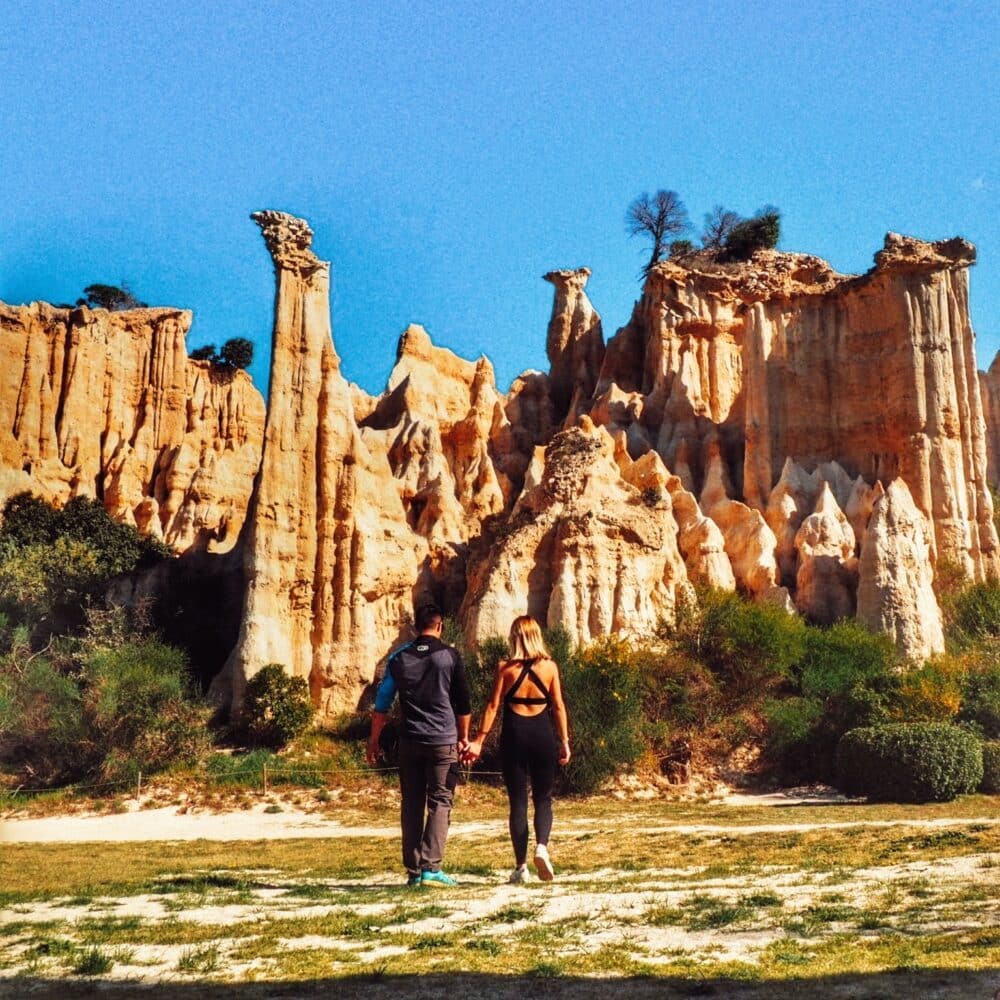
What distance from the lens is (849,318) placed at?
4975cm

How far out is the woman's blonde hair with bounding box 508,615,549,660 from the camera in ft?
30.5

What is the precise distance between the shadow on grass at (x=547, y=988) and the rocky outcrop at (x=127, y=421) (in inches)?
1761

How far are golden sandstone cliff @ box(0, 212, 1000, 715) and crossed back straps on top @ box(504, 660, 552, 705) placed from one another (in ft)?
72.8

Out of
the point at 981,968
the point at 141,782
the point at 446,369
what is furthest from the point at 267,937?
the point at 446,369

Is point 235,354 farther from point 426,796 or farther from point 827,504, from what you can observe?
point 426,796

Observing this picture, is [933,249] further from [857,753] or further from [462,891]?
[462,891]

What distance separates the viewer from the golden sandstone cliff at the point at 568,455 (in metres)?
33.0

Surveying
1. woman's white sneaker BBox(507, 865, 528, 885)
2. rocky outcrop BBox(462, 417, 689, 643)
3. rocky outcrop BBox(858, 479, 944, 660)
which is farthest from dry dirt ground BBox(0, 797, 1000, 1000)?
rocky outcrop BBox(858, 479, 944, 660)

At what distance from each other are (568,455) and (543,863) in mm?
26358

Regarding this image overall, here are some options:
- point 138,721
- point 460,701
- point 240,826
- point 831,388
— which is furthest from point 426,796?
point 831,388

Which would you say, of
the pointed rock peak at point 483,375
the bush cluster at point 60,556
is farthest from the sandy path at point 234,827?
the pointed rock peak at point 483,375

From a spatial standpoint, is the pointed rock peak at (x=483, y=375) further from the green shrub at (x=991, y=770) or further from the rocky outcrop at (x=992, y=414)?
the green shrub at (x=991, y=770)

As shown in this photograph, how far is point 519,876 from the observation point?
954 cm

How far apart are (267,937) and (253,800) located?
18.3 meters
